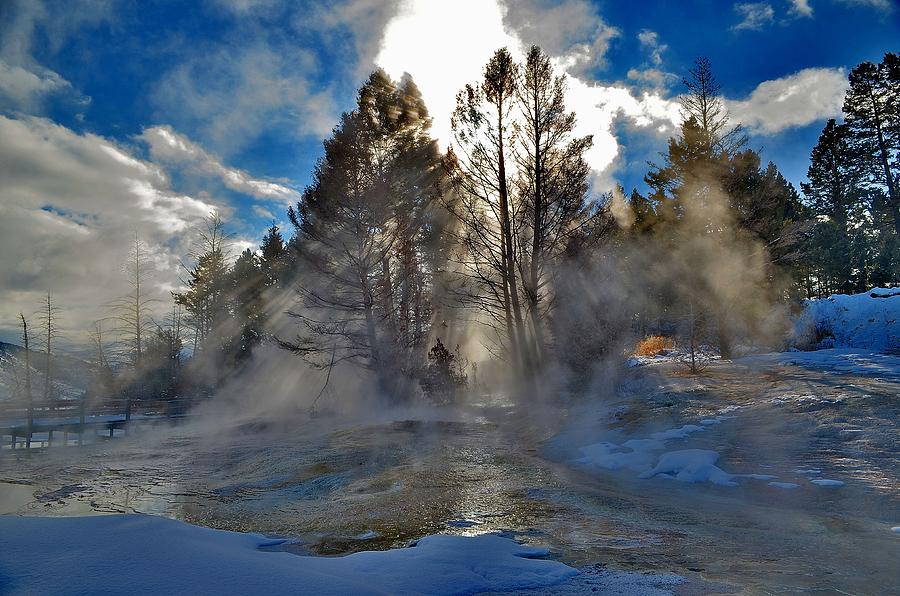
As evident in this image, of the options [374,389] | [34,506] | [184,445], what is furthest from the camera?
[374,389]

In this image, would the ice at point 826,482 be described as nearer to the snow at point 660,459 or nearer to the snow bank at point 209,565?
the snow at point 660,459

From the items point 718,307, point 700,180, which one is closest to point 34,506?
point 718,307

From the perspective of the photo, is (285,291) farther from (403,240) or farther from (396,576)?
(396,576)

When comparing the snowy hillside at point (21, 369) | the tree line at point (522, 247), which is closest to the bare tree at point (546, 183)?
the tree line at point (522, 247)

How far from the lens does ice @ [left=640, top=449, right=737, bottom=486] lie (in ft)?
20.1

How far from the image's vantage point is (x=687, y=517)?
4.75m

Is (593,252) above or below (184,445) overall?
above

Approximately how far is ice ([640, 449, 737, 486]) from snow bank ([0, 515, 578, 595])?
378 cm

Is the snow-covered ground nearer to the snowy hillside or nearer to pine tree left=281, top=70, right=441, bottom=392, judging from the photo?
pine tree left=281, top=70, right=441, bottom=392

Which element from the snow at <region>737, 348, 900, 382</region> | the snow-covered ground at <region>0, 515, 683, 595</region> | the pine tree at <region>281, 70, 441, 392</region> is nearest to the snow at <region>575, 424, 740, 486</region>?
the snow-covered ground at <region>0, 515, 683, 595</region>

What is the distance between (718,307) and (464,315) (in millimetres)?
12793

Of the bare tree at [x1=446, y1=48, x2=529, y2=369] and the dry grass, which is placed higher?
the bare tree at [x1=446, y1=48, x2=529, y2=369]

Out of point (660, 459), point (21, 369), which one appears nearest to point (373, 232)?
point (660, 459)

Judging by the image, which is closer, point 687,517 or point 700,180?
point 687,517
